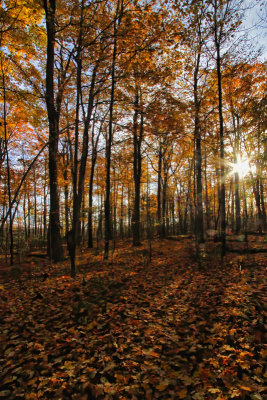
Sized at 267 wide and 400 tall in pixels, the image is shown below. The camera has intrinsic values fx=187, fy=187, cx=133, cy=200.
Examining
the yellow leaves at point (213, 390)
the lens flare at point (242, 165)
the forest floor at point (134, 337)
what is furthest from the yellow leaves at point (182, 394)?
the lens flare at point (242, 165)

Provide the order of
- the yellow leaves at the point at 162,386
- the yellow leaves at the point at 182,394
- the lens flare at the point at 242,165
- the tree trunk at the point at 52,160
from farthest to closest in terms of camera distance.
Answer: the lens flare at the point at 242,165 < the tree trunk at the point at 52,160 < the yellow leaves at the point at 162,386 < the yellow leaves at the point at 182,394

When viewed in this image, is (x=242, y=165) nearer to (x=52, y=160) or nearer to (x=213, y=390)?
(x=52, y=160)

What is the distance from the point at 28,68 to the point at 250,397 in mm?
12610

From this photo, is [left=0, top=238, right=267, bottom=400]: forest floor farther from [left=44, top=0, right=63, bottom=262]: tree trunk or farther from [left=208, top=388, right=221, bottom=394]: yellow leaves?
[left=44, top=0, right=63, bottom=262]: tree trunk

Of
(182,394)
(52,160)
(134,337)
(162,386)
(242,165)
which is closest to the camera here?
(182,394)

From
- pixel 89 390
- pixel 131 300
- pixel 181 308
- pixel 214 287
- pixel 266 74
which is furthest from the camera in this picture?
pixel 266 74

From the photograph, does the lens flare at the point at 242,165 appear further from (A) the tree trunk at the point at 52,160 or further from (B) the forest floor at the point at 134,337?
(A) the tree trunk at the point at 52,160

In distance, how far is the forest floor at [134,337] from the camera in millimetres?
2326

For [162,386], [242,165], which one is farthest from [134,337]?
[242,165]

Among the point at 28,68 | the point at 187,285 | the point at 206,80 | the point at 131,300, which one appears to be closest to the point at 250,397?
the point at 131,300

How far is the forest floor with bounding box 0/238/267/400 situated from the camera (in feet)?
7.63

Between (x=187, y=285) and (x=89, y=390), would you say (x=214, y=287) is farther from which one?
(x=89, y=390)

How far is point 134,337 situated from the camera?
10.9 feet

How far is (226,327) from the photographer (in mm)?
3289
